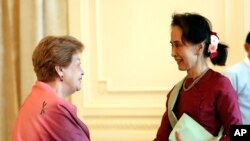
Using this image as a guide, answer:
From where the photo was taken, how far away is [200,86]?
1703 mm

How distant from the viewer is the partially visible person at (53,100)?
151 centimetres

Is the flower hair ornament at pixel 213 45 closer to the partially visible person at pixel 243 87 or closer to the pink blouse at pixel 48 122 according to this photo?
the partially visible person at pixel 243 87

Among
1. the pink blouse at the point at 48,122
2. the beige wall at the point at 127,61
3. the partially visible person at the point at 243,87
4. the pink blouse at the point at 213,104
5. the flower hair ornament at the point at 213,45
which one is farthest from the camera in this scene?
the beige wall at the point at 127,61

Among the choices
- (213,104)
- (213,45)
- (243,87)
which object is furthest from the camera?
(243,87)

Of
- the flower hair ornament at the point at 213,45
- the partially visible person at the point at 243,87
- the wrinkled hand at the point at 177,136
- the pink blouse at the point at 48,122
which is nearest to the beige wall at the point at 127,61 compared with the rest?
the partially visible person at the point at 243,87

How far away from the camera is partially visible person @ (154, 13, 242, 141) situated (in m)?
1.63

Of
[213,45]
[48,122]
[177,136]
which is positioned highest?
[213,45]

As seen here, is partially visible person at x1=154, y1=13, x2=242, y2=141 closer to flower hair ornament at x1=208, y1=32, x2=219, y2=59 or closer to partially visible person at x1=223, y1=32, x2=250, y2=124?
flower hair ornament at x1=208, y1=32, x2=219, y2=59

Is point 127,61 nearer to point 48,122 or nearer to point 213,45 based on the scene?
point 213,45

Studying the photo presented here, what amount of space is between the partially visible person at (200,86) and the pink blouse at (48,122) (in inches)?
16.2

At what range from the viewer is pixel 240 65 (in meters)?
2.19

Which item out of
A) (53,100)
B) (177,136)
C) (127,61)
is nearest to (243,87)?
(177,136)

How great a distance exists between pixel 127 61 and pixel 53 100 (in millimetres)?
1163

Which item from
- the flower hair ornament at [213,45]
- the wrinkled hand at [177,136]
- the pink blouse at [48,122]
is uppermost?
the flower hair ornament at [213,45]
